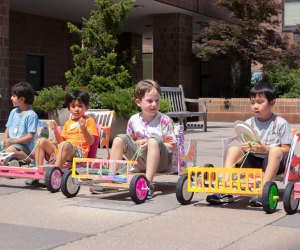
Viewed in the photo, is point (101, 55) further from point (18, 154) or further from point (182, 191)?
point (182, 191)

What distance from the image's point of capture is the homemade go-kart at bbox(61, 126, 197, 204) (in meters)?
5.79

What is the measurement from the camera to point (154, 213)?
17.7ft

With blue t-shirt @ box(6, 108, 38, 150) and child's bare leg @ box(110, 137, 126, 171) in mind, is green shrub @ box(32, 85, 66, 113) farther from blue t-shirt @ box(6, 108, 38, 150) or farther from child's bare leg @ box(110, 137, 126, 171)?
child's bare leg @ box(110, 137, 126, 171)

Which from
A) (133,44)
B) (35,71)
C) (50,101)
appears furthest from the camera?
(133,44)

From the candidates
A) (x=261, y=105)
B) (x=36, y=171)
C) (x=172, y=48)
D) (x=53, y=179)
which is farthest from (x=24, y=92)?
(x=172, y=48)

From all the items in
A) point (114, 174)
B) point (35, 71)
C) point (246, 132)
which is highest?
point (35, 71)

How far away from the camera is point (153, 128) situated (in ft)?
21.2

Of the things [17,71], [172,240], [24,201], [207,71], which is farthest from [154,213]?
[207,71]

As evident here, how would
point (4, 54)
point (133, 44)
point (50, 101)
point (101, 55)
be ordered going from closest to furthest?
point (50, 101) < point (101, 55) < point (4, 54) < point (133, 44)

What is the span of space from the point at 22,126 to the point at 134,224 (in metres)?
2.80

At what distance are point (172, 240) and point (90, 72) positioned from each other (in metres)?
8.53

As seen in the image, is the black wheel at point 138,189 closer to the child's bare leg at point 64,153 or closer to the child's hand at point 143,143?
the child's hand at point 143,143

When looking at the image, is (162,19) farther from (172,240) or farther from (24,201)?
(172,240)

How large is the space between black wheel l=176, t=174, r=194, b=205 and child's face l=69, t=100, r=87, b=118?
171cm
